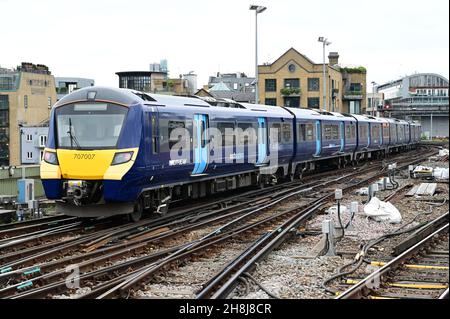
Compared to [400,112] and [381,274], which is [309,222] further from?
[400,112]

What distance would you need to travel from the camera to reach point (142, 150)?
42.2 feet

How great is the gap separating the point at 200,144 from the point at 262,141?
15.6 feet

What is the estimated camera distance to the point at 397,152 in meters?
51.7

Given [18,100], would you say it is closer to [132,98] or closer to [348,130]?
[348,130]

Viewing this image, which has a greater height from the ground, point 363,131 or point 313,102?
point 313,102

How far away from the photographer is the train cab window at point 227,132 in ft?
55.3

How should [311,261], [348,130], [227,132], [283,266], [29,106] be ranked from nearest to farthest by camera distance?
[283,266], [311,261], [227,132], [348,130], [29,106]

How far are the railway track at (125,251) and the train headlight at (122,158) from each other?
132 cm

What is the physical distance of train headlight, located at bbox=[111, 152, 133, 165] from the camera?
41.0 feet

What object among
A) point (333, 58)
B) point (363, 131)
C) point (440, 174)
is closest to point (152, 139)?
point (440, 174)

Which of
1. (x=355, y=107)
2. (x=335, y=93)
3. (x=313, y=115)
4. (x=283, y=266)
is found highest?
(x=335, y=93)

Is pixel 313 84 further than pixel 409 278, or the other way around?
pixel 313 84

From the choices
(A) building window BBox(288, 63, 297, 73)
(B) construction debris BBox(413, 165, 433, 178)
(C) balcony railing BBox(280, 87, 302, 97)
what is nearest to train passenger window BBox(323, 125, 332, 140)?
(B) construction debris BBox(413, 165, 433, 178)

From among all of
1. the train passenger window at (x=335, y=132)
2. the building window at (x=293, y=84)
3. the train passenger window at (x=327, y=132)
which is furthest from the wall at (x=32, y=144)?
the train passenger window at (x=327, y=132)
